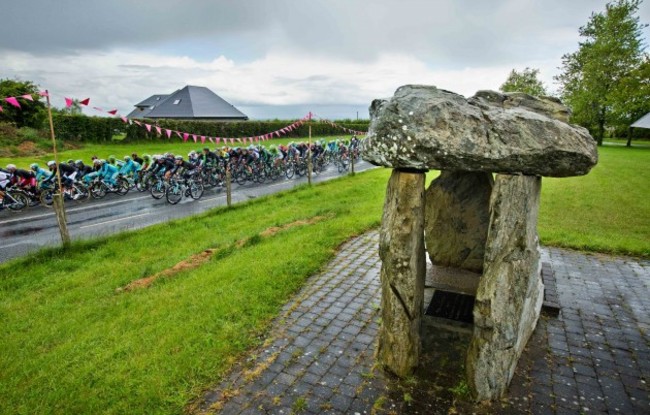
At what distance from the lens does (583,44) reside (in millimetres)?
41156

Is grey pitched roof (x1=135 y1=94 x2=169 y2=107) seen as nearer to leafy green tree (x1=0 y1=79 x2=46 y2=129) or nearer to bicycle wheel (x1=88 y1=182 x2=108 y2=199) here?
leafy green tree (x1=0 y1=79 x2=46 y2=129)

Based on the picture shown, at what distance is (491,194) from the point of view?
3738 millimetres

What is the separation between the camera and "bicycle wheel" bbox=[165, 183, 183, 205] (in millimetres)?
13672

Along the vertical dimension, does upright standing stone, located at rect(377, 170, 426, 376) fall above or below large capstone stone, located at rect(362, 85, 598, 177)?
below

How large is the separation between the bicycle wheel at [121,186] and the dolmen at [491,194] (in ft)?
44.2

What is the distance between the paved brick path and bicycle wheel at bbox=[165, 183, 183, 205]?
28.8 ft

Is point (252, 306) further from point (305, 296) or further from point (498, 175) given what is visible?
point (498, 175)

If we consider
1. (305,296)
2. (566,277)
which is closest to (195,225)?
(305,296)

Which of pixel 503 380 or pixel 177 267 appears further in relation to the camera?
pixel 177 267

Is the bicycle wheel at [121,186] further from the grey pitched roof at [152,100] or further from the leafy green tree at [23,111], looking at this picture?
the grey pitched roof at [152,100]

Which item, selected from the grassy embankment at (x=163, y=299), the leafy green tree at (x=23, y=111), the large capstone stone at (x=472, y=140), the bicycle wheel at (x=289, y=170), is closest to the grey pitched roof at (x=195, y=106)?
the leafy green tree at (x=23, y=111)

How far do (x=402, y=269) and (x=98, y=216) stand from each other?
1065 cm

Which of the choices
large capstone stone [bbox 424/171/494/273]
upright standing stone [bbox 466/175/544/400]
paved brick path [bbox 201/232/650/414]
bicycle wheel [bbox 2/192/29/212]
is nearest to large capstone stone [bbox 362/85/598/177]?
upright standing stone [bbox 466/175/544/400]

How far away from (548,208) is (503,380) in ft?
28.9
